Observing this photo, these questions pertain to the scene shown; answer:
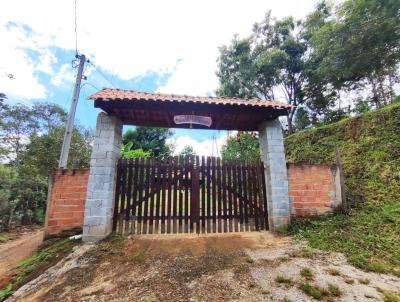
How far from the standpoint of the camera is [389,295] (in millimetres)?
2479

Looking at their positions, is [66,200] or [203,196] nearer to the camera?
[66,200]

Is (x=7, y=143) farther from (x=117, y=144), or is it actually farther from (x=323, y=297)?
(x=323, y=297)

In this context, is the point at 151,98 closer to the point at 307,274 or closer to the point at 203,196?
the point at 203,196

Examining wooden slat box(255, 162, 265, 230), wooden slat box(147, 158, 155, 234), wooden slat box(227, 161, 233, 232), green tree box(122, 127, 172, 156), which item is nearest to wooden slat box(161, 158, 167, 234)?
wooden slat box(147, 158, 155, 234)

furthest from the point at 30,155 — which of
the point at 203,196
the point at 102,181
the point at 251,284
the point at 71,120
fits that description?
the point at 251,284

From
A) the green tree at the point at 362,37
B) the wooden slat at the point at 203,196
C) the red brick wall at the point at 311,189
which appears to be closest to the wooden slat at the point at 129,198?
the wooden slat at the point at 203,196

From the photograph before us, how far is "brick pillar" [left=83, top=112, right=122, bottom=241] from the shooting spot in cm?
436

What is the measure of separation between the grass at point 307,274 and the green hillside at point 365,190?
2.67 ft

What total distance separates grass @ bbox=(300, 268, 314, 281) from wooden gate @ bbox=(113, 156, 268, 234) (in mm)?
1960

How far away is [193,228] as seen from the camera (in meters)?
4.89

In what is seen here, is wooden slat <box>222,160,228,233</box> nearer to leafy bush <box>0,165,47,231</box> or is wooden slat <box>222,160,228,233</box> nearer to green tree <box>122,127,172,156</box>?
leafy bush <box>0,165,47,231</box>

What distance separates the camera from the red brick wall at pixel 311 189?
5.16 m

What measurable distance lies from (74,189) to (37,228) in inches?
245

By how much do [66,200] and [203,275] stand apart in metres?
3.39
